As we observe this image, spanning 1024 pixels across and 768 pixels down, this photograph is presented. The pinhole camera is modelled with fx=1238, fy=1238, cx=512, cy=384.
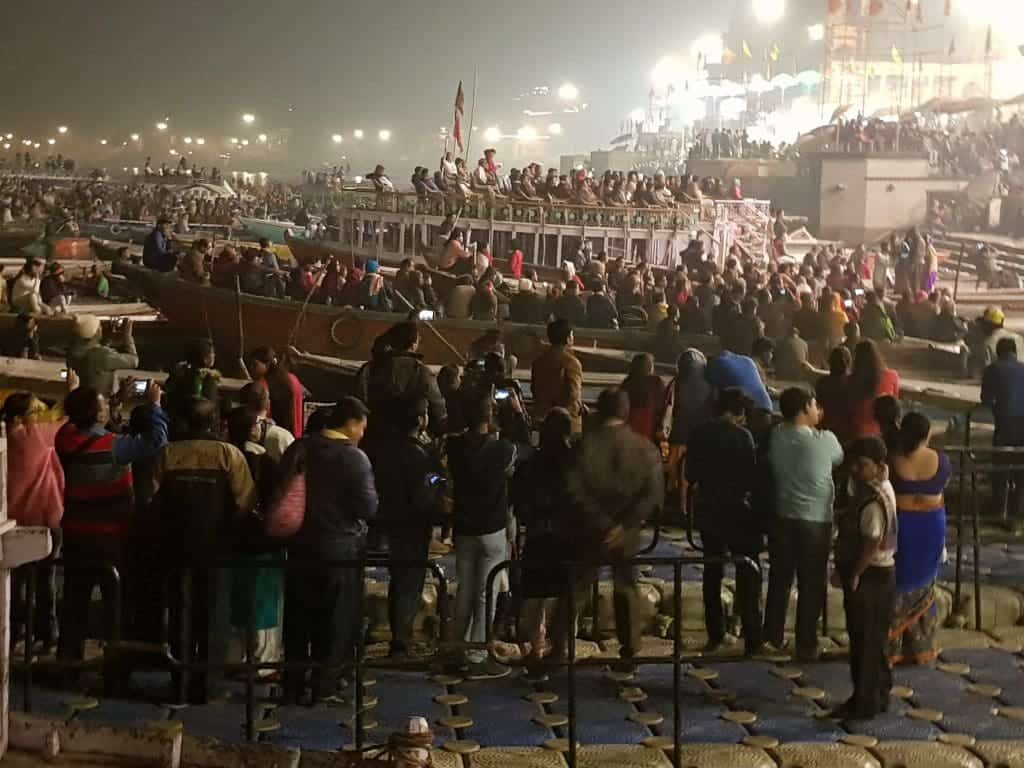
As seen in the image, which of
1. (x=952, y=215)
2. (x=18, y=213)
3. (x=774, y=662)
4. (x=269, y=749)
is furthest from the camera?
(x=18, y=213)

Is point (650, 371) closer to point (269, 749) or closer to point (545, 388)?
point (545, 388)

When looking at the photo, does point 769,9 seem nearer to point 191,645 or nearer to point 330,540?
point 330,540

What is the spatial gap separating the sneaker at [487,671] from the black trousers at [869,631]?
5.39 ft

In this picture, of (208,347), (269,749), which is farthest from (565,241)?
(269,749)

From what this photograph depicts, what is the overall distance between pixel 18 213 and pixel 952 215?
28631mm

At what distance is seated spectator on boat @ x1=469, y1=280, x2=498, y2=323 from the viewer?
15.2 meters

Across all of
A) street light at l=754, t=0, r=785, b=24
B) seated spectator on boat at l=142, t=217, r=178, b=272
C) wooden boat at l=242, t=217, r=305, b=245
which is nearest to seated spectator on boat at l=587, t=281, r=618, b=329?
seated spectator on boat at l=142, t=217, r=178, b=272

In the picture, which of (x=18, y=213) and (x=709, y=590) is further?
(x=18, y=213)

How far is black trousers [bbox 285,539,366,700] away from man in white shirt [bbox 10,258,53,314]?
38.8 feet

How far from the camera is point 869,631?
5.49 m

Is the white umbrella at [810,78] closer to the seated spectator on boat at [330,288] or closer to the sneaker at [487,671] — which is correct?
the seated spectator on boat at [330,288]

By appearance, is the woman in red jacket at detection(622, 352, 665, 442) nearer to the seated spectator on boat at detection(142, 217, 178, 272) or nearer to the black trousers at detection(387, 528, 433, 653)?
the black trousers at detection(387, 528, 433, 653)

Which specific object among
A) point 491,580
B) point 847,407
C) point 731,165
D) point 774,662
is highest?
point 731,165

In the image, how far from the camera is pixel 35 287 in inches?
646
